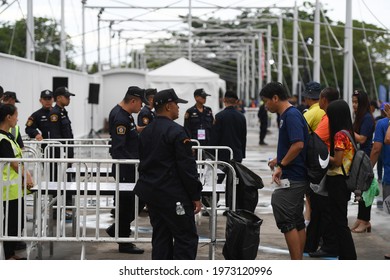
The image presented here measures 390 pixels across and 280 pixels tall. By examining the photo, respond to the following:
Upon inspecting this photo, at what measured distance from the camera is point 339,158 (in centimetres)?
815

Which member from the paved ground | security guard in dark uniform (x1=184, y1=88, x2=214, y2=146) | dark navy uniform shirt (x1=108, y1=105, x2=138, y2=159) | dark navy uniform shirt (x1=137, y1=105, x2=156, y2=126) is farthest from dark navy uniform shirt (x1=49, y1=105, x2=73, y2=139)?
dark navy uniform shirt (x1=108, y1=105, x2=138, y2=159)

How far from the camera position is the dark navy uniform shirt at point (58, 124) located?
12.3 meters

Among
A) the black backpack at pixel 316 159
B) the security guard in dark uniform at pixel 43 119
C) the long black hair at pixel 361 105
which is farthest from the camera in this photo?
the security guard in dark uniform at pixel 43 119

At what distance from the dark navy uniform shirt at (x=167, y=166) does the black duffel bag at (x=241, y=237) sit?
746 mm

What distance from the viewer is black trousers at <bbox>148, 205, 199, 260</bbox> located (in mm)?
7055

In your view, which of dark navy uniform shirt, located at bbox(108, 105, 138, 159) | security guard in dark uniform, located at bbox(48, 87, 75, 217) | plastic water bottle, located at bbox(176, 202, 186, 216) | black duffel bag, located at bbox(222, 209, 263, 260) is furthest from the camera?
security guard in dark uniform, located at bbox(48, 87, 75, 217)

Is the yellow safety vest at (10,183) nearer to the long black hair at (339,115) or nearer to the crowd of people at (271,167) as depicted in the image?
the crowd of people at (271,167)

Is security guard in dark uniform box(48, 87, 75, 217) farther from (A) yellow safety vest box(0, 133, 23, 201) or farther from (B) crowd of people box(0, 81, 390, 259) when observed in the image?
(A) yellow safety vest box(0, 133, 23, 201)

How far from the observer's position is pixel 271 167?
8.44m

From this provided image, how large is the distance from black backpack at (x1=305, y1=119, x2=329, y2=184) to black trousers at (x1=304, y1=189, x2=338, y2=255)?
133 cm

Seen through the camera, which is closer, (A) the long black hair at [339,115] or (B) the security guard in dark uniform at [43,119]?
(A) the long black hair at [339,115]

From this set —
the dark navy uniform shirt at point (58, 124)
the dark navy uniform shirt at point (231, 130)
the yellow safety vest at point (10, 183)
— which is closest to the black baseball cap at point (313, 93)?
the dark navy uniform shirt at point (231, 130)

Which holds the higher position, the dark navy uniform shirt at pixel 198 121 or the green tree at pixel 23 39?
the green tree at pixel 23 39

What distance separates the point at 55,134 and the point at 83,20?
24626 mm
